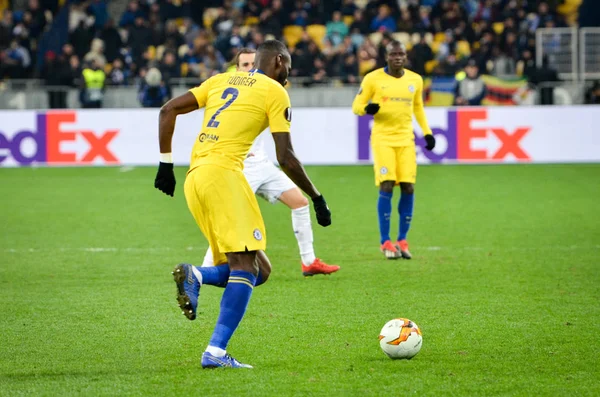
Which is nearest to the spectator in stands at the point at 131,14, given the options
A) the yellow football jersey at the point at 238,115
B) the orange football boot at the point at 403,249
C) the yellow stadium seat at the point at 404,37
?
the yellow stadium seat at the point at 404,37

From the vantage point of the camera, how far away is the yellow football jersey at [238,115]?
5.60m

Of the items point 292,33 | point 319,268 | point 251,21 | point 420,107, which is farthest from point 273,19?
point 319,268

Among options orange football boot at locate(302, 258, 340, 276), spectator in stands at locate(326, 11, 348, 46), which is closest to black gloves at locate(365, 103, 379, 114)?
orange football boot at locate(302, 258, 340, 276)

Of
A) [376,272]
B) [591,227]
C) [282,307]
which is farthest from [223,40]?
[282,307]

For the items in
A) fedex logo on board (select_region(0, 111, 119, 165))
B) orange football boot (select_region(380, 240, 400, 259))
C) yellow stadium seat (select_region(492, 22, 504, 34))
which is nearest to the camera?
orange football boot (select_region(380, 240, 400, 259))

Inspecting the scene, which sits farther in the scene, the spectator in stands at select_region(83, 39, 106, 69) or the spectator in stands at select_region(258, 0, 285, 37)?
the spectator in stands at select_region(258, 0, 285, 37)

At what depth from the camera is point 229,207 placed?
218 inches

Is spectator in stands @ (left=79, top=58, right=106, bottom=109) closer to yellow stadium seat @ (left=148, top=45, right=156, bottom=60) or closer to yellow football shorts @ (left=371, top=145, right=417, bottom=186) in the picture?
yellow stadium seat @ (left=148, top=45, right=156, bottom=60)

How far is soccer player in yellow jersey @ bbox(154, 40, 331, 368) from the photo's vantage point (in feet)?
18.2

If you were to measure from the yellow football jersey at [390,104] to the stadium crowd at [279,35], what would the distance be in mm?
13122

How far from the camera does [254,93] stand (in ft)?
18.5

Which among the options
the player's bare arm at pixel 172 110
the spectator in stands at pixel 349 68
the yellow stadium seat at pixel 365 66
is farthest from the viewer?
the spectator in stands at pixel 349 68

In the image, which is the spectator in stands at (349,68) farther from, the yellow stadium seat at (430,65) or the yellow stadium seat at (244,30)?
the yellow stadium seat at (244,30)

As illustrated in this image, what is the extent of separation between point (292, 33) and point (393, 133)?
16.8 m
